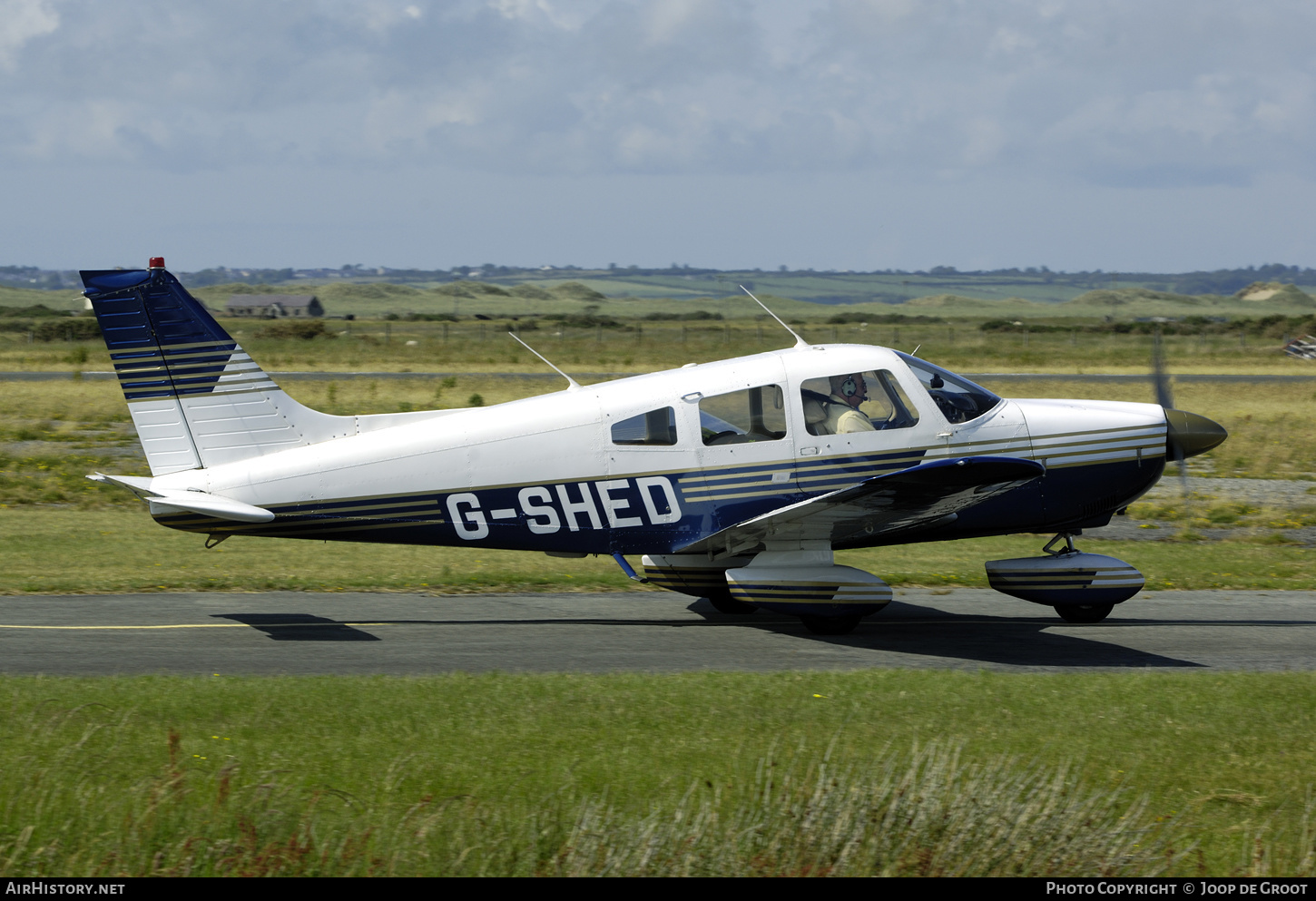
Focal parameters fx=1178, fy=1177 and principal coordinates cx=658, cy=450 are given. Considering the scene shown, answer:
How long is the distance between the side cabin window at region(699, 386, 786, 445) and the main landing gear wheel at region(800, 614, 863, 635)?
1734 mm

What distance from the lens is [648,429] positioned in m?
10.8

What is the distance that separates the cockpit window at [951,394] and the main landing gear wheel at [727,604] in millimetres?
2841

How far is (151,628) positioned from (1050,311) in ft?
657

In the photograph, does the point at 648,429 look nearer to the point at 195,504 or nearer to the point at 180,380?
the point at 195,504

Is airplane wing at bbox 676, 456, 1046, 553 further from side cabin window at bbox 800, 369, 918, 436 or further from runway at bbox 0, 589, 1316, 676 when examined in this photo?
runway at bbox 0, 589, 1316, 676

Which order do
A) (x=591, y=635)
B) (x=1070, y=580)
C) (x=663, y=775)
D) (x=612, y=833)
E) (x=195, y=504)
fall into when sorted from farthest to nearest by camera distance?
1. (x=1070, y=580)
2. (x=591, y=635)
3. (x=195, y=504)
4. (x=663, y=775)
5. (x=612, y=833)

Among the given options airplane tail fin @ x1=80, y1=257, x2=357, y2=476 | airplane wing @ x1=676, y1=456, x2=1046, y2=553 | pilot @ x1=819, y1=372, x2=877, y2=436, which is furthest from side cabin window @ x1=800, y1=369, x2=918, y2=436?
airplane tail fin @ x1=80, y1=257, x2=357, y2=476

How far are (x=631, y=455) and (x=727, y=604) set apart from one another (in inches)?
87.0

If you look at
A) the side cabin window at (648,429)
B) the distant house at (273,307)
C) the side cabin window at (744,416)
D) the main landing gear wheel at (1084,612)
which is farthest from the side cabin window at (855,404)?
the distant house at (273,307)

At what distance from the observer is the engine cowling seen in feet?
37.4

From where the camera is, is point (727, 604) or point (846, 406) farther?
point (727, 604)

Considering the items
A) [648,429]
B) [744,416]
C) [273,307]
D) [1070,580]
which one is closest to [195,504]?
[648,429]
